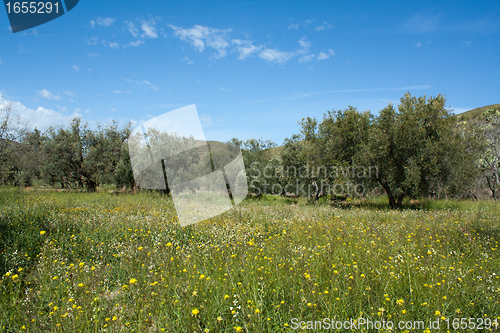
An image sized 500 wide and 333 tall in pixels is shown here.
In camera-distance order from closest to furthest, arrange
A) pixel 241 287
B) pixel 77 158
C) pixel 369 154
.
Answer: pixel 241 287 → pixel 369 154 → pixel 77 158

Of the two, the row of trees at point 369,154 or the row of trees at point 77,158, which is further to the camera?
the row of trees at point 77,158

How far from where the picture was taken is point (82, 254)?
19.3 feet

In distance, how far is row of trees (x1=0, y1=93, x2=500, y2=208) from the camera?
54.2 feet

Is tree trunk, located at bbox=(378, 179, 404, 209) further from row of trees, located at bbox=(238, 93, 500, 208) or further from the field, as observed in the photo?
the field

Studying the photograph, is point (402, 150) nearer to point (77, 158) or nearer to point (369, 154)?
point (369, 154)

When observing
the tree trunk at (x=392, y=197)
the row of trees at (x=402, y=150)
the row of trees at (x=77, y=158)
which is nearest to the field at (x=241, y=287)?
the row of trees at (x=402, y=150)

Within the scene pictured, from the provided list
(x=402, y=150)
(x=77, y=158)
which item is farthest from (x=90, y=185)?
(x=402, y=150)

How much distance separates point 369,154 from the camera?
17.4 meters

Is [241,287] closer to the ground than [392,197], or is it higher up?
higher up

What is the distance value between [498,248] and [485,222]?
2.92m

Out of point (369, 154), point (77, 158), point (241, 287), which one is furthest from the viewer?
point (77, 158)

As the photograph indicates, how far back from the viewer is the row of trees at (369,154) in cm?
1653

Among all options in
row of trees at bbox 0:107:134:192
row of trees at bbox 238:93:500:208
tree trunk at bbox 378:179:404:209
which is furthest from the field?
row of trees at bbox 0:107:134:192

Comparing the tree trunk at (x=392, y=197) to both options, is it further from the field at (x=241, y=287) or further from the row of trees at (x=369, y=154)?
the field at (x=241, y=287)
